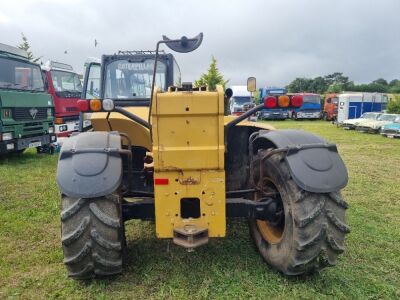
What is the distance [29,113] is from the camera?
1007 centimetres

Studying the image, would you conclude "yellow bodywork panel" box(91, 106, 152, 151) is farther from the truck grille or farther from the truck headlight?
the truck grille

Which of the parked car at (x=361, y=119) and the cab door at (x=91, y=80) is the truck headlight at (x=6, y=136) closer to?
the cab door at (x=91, y=80)

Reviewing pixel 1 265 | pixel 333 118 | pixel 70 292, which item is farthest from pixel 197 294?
pixel 333 118

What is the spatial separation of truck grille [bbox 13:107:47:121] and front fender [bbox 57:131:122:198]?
279 inches

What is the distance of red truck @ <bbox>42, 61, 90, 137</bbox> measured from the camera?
40.5 ft

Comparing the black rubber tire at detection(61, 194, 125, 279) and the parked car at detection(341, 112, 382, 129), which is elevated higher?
the black rubber tire at detection(61, 194, 125, 279)

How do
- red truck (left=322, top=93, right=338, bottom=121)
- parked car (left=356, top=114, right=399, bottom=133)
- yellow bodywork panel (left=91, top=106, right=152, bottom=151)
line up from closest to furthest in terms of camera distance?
1. yellow bodywork panel (left=91, top=106, right=152, bottom=151)
2. parked car (left=356, top=114, right=399, bottom=133)
3. red truck (left=322, top=93, right=338, bottom=121)

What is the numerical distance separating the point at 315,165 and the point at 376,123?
20.3 meters

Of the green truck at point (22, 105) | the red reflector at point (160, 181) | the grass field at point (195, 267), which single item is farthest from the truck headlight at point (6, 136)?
the red reflector at point (160, 181)

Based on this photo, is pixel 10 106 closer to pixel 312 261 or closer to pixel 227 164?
pixel 227 164

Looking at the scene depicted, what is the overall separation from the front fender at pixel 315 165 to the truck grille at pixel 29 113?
8034mm

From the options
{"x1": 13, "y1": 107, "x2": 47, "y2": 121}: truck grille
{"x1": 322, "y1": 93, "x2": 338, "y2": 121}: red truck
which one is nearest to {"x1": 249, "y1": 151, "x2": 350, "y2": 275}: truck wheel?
{"x1": 13, "y1": 107, "x2": 47, "y2": 121}: truck grille

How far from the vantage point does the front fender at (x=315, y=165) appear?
3152mm

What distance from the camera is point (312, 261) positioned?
3273 millimetres
